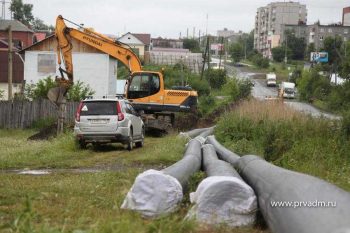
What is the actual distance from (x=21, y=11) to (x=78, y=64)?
256 feet

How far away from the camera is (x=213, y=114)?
41.0 metres

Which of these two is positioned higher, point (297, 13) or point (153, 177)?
point (297, 13)

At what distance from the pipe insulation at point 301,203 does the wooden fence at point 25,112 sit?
28.9m

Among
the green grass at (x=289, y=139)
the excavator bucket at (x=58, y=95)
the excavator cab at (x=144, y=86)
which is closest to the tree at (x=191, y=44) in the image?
the excavator cab at (x=144, y=86)

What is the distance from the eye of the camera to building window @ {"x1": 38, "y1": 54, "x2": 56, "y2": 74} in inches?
1998

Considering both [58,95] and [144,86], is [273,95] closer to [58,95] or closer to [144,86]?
[144,86]

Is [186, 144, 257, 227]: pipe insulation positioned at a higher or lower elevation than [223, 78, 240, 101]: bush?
higher

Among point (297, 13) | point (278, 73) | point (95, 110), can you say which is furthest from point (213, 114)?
point (297, 13)

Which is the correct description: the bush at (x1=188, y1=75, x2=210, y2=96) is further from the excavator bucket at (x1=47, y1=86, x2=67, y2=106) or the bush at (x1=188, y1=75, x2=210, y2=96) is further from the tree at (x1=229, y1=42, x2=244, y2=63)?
the tree at (x1=229, y1=42, x2=244, y2=63)

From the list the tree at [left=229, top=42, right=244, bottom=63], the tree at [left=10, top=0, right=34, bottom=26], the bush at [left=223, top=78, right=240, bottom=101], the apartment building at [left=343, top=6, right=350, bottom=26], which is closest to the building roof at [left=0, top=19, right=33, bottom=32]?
the bush at [left=223, top=78, right=240, bottom=101]

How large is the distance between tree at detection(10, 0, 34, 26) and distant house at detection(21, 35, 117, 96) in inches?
2903

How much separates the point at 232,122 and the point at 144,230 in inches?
752

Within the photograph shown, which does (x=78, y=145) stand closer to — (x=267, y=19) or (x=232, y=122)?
(x=232, y=122)

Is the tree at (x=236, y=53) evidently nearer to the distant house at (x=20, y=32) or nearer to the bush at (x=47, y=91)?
the distant house at (x=20, y=32)
